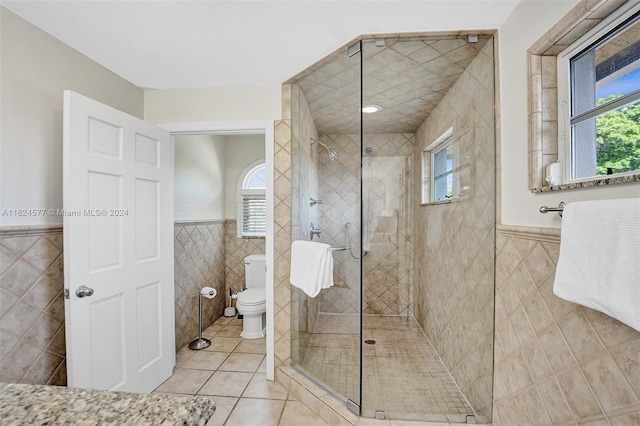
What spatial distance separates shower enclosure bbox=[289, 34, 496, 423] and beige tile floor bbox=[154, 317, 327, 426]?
28cm

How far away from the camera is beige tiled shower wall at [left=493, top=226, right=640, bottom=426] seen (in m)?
0.97

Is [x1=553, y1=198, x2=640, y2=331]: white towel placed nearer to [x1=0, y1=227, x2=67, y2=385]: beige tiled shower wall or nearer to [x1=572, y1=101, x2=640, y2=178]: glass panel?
[x1=572, y1=101, x2=640, y2=178]: glass panel

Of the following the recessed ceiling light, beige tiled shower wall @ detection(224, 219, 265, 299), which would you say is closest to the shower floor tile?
the recessed ceiling light

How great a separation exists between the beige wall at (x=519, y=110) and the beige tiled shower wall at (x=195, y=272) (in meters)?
2.64

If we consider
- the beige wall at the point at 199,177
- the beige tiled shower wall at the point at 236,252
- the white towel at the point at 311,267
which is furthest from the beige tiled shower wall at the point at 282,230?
the beige tiled shower wall at the point at 236,252

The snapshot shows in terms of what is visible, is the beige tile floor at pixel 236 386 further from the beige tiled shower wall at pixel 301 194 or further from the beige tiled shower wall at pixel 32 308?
the beige tiled shower wall at pixel 32 308

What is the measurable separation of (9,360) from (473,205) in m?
2.58

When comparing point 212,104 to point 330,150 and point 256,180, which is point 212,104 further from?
point 256,180

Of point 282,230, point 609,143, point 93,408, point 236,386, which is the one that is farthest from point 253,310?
point 609,143

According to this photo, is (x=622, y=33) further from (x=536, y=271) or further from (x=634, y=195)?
(x=536, y=271)

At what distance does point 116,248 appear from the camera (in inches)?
76.2

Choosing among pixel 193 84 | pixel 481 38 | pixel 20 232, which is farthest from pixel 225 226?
pixel 481 38

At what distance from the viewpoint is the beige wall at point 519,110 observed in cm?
126

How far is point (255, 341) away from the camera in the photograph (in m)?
3.04
